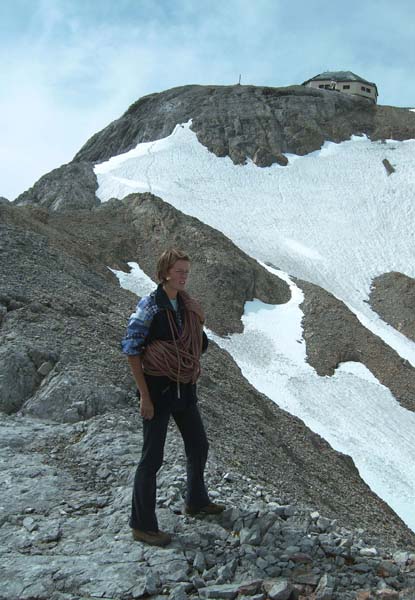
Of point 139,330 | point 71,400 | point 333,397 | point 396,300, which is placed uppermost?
point 396,300

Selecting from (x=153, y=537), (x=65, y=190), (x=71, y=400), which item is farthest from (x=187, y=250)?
(x=153, y=537)

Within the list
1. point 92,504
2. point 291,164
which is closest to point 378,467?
point 92,504

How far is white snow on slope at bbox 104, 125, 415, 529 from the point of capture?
24750 millimetres

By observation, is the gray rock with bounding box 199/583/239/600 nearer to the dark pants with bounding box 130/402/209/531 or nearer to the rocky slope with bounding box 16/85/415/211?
the dark pants with bounding box 130/402/209/531

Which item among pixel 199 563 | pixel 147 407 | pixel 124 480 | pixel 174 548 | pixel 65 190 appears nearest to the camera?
pixel 199 563

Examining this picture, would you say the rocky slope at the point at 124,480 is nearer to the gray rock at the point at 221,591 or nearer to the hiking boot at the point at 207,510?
the gray rock at the point at 221,591

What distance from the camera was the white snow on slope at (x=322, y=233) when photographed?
24.8 meters

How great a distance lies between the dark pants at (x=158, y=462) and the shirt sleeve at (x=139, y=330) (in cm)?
60

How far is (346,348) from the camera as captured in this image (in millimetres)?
32469

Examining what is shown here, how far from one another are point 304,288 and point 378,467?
62.0 ft

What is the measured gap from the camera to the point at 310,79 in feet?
327

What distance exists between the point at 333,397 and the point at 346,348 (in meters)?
5.63

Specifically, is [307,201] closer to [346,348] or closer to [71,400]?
[346,348]

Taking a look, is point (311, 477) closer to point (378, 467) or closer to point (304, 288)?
point (378, 467)
